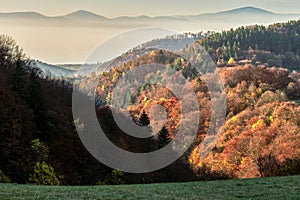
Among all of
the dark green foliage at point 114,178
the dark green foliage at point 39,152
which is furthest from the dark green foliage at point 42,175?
the dark green foliage at point 114,178

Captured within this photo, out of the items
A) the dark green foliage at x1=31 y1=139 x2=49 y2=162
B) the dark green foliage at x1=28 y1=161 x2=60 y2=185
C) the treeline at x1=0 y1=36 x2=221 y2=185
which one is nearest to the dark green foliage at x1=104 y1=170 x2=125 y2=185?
the treeline at x1=0 y1=36 x2=221 y2=185

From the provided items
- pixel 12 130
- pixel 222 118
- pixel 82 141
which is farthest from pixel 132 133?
pixel 222 118

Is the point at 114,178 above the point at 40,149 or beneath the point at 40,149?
beneath

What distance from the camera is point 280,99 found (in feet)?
584

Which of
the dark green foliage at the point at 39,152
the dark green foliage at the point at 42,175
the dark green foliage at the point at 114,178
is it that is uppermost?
the dark green foliage at the point at 39,152

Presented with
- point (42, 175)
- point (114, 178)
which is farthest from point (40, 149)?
point (114, 178)

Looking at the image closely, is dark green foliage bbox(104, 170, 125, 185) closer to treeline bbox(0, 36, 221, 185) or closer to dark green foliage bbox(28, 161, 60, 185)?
treeline bbox(0, 36, 221, 185)

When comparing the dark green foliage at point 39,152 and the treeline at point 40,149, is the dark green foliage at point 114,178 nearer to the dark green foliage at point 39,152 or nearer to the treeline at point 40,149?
the treeline at point 40,149

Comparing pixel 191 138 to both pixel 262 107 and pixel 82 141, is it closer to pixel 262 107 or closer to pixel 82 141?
pixel 262 107

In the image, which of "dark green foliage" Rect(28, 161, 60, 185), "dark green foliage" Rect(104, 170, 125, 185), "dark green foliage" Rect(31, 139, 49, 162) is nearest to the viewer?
"dark green foliage" Rect(28, 161, 60, 185)

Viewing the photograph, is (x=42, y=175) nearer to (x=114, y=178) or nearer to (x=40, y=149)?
(x=40, y=149)

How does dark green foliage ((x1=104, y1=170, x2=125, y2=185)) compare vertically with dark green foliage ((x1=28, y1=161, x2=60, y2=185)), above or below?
below

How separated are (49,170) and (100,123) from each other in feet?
136

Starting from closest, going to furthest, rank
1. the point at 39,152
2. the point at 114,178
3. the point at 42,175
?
the point at 42,175, the point at 39,152, the point at 114,178
